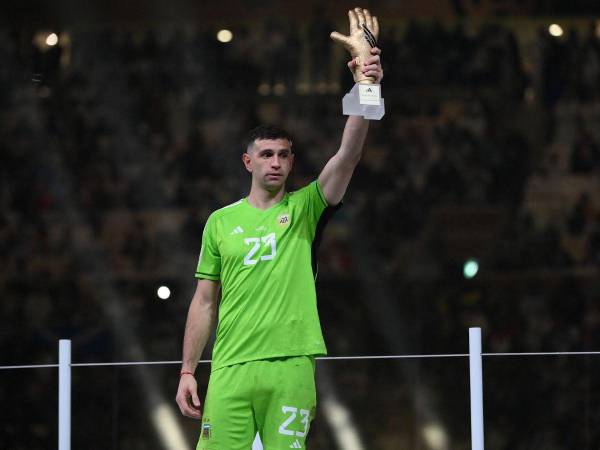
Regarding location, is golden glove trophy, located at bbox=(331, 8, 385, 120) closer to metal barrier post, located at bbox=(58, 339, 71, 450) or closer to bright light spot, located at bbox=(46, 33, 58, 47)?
metal barrier post, located at bbox=(58, 339, 71, 450)

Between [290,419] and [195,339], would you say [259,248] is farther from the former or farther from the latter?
[290,419]

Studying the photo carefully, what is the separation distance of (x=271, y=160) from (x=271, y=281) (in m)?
0.34

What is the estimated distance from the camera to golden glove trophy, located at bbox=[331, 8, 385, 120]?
2932 millimetres

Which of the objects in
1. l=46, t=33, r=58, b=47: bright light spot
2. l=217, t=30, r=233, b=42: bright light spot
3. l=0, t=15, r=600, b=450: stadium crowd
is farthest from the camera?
l=217, t=30, r=233, b=42: bright light spot

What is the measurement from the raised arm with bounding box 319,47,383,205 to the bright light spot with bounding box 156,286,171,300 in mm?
7459

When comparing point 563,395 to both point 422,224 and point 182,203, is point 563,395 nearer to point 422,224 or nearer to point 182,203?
point 422,224

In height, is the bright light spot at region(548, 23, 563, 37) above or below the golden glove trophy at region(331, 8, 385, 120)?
above

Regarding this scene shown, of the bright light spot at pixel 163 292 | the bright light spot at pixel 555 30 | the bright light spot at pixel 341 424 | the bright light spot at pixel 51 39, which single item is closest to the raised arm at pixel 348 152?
the bright light spot at pixel 341 424

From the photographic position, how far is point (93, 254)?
34.9 feet

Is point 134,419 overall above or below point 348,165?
below

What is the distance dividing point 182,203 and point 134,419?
2678 millimetres

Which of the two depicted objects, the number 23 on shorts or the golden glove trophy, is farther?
the number 23 on shorts

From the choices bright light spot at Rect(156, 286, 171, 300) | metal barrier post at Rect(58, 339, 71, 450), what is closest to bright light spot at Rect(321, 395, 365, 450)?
bright light spot at Rect(156, 286, 171, 300)

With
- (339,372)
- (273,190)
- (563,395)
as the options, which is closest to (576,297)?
(339,372)
